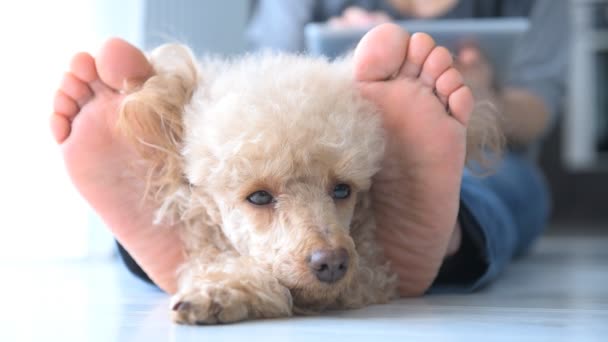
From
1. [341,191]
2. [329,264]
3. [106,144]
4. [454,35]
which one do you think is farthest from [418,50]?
[454,35]

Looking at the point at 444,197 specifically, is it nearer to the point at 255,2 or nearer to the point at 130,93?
the point at 130,93

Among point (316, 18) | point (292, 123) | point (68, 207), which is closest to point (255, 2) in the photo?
point (316, 18)

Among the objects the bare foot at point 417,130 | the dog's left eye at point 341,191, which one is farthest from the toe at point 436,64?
the dog's left eye at point 341,191

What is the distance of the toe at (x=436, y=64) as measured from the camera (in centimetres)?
99

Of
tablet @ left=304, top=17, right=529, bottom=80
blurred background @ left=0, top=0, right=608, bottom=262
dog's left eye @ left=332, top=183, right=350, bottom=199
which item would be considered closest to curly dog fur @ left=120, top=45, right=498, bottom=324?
dog's left eye @ left=332, top=183, right=350, bottom=199

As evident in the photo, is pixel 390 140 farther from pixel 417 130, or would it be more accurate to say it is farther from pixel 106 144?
pixel 106 144

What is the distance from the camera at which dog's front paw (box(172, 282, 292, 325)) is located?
0.87 m

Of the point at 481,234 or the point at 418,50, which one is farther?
the point at 481,234

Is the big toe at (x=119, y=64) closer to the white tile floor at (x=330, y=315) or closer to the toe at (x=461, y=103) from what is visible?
the white tile floor at (x=330, y=315)

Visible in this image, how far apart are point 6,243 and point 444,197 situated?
3.08 ft

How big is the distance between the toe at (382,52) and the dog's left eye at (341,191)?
15 centimetres

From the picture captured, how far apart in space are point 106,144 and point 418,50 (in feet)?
1.36

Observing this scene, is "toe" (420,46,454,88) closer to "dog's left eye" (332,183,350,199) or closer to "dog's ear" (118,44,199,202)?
"dog's left eye" (332,183,350,199)

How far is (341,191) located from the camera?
969 millimetres
